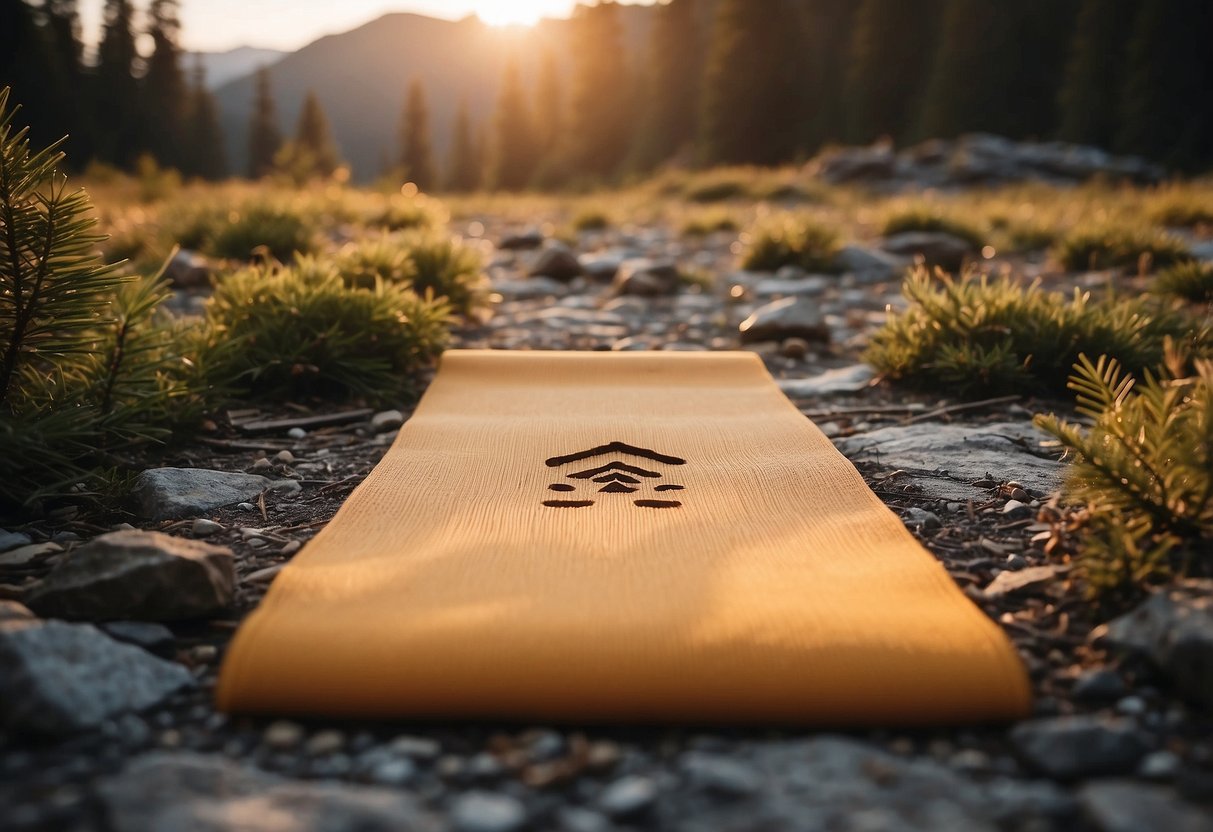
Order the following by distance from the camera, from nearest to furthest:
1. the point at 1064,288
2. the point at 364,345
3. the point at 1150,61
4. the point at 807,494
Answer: the point at 807,494 < the point at 364,345 < the point at 1064,288 < the point at 1150,61

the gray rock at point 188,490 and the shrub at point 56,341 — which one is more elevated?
the shrub at point 56,341

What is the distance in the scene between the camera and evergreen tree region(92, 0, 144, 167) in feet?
83.6

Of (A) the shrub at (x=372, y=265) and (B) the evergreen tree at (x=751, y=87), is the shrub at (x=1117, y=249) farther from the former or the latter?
(B) the evergreen tree at (x=751, y=87)

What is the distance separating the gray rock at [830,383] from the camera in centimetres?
305

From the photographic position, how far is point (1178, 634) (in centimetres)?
119

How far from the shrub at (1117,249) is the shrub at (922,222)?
85 centimetres

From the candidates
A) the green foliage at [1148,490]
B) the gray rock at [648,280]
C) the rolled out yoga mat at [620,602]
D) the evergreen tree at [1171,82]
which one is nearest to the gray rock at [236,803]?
the rolled out yoga mat at [620,602]

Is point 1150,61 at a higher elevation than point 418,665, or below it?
higher

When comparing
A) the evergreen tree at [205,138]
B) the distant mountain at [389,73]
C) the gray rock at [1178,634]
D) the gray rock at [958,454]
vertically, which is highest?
the distant mountain at [389,73]

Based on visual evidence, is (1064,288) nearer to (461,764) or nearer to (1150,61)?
(461,764)

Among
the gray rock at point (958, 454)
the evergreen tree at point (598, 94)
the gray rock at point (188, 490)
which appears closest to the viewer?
the gray rock at point (188, 490)

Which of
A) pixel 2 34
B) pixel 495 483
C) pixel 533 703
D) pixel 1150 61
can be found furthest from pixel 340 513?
pixel 1150 61

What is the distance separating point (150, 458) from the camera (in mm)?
2287

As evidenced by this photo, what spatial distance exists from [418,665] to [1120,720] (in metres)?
0.93
